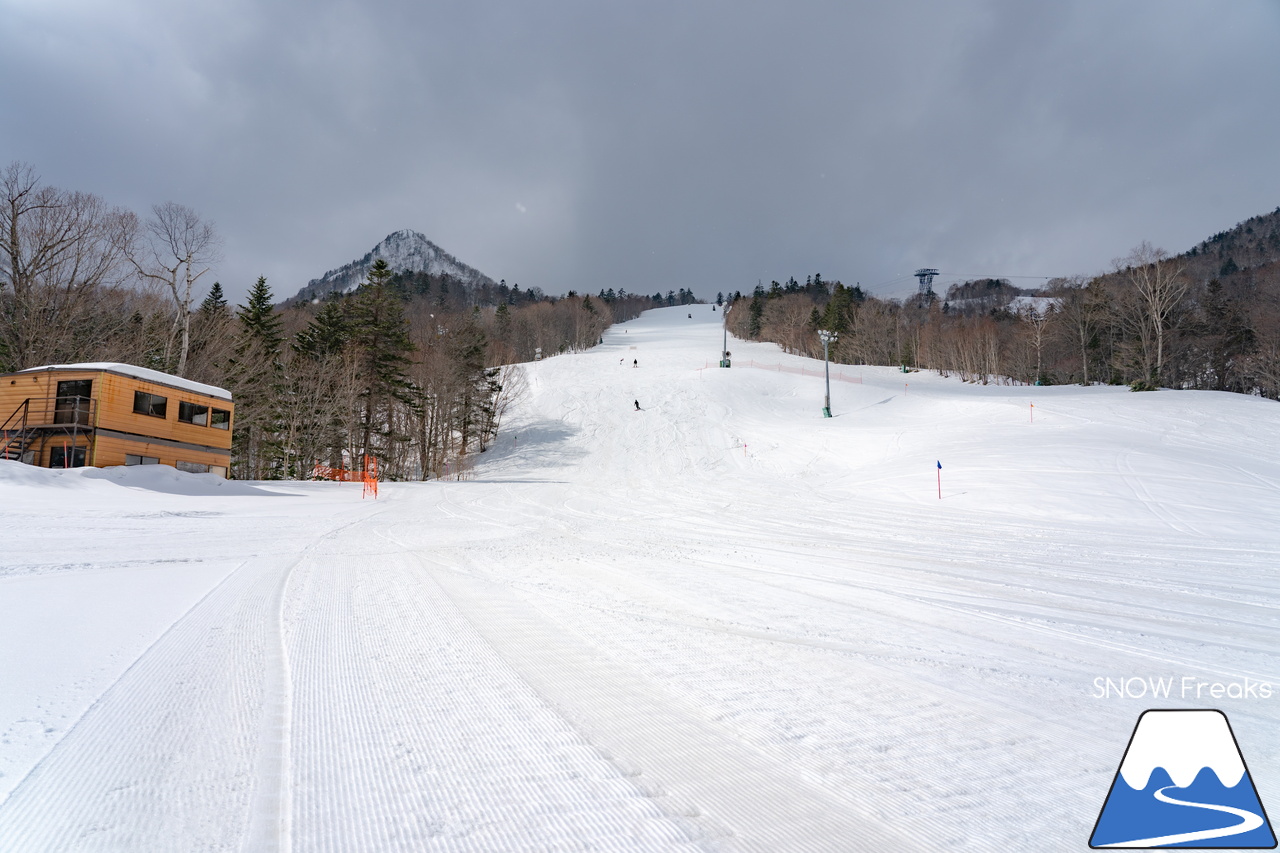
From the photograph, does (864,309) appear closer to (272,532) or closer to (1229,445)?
(1229,445)

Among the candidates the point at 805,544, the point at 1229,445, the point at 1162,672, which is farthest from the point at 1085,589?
the point at 1229,445

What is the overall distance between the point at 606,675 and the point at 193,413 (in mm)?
23649

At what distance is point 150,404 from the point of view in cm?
1869

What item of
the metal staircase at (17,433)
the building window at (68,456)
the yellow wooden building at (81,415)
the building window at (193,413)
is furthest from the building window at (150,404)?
the metal staircase at (17,433)

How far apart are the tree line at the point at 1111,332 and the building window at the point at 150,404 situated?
49.1m

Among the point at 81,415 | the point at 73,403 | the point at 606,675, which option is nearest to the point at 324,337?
the point at 73,403

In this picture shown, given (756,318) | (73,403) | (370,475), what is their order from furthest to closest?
(756,318)
(370,475)
(73,403)

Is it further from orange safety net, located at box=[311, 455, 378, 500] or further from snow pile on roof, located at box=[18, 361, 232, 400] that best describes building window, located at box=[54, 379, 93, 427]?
orange safety net, located at box=[311, 455, 378, 500]

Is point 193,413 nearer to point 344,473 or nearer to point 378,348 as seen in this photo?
point 344,473

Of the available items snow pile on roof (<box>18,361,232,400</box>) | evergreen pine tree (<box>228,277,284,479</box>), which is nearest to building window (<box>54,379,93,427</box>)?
snow pile on roof (<box>18,361,232,400</box>)

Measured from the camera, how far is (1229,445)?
18.8 meters

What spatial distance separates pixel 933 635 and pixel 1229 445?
74.0ft

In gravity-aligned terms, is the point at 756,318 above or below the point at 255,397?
above

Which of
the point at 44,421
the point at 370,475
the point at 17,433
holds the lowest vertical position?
the point at 370,475
